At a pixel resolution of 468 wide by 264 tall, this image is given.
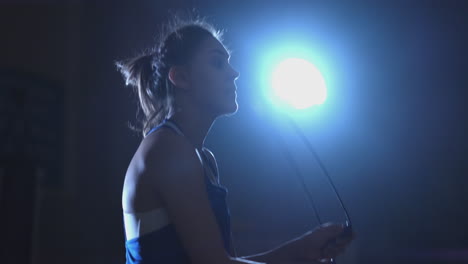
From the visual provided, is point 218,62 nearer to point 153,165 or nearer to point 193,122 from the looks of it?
point 193,122

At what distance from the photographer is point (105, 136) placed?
2.78 metres

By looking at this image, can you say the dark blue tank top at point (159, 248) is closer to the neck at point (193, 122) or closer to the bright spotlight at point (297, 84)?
the neck at point (193, 122)

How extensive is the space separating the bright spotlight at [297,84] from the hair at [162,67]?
0.59 m

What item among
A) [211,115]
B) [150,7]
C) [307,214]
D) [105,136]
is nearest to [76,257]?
[105,136]

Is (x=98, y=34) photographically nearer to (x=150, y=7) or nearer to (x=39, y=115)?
(x=150, y=7)

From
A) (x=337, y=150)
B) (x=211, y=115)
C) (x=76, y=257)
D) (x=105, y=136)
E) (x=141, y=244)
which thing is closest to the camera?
(x=141, y=244)

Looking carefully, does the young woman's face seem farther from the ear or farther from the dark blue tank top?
the dark blue tank top

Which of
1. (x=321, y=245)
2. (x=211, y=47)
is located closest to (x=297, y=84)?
(x=211, y=47)

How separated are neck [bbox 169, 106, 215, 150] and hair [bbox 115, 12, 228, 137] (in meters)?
0.03

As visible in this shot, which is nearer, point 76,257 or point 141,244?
point 141,244

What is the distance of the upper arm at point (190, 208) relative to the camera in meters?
0.78

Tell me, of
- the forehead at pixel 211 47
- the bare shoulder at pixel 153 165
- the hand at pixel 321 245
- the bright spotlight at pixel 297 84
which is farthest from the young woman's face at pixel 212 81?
the bright spotlight at pixel 297 84

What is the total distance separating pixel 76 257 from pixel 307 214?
1224 mm

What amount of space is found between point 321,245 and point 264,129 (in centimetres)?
155
